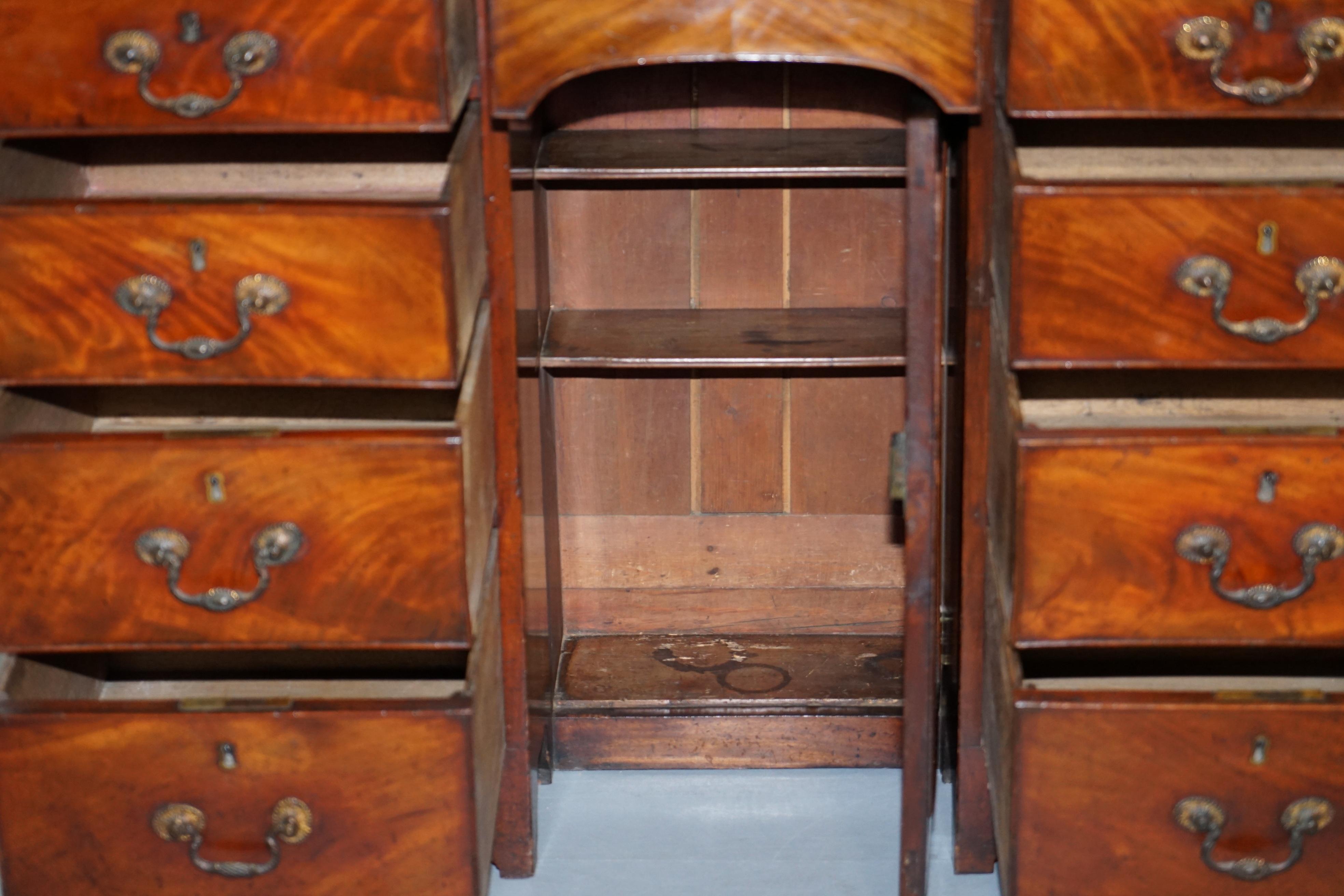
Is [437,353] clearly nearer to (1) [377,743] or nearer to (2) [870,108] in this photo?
(1) [377,743]

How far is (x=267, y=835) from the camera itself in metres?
1.54

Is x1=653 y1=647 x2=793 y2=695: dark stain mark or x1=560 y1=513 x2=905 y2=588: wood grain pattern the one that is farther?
x1=560 y1=513 x2=905 y2=588: wood grain pattern

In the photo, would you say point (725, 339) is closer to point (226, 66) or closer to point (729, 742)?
point (729, 742)

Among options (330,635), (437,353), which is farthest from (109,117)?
(330,635)

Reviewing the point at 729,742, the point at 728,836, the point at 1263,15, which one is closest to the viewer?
the point at 1263,15

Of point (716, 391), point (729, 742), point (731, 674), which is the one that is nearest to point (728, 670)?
point (731, 674)

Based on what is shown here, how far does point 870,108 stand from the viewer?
1.99 metres

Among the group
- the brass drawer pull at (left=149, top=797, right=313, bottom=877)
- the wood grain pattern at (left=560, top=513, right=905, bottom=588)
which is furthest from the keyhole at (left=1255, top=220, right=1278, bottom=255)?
the brass drawer pull at (left=149, top=797, right=313, bottom=877)

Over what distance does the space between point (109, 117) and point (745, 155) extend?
0.73m

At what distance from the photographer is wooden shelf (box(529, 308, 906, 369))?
5.93 feet

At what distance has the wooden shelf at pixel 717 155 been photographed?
1.77m

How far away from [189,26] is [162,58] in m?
0.04

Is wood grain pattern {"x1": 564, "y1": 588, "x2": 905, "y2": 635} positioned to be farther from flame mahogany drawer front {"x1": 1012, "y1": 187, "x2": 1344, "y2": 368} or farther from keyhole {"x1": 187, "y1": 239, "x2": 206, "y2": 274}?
keyhole {"x1": 187, "y1": 239, "x2": 206, "y2": 274}

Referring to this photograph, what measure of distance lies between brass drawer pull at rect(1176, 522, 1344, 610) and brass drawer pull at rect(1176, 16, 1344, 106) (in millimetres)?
380
